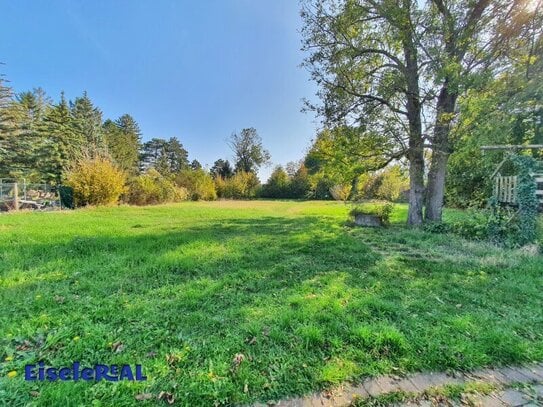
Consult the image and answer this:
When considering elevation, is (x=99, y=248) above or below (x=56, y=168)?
below

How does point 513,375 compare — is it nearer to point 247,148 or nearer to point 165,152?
point 247,148

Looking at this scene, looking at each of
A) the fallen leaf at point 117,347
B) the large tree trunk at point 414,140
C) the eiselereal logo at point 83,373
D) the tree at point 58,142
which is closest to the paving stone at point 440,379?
the eiselereal logo at point 83,373

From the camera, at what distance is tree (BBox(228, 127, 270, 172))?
39.4 metres

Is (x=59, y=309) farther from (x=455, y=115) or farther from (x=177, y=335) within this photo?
(x=455, y=115)

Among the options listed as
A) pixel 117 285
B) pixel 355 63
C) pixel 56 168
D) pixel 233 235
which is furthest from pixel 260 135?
pixel 117 285

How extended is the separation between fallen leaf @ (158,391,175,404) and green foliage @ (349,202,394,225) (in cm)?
827

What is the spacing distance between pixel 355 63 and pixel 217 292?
8.76 metres

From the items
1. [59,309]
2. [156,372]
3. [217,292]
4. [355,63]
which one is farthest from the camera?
[355,63]

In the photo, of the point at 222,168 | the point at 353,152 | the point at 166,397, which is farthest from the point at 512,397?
the point at 222,168

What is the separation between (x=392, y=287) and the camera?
3.38 meters

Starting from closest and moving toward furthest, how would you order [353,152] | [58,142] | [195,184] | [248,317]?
1. [248,317]
2. [353,152]
3. [58,142]
4. [195,184]

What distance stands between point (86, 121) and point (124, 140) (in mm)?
4916

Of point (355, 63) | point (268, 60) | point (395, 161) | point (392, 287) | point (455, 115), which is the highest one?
point (268, 60)

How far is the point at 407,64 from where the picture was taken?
8102mm
